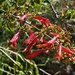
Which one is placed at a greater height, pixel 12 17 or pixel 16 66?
pixel 12 17

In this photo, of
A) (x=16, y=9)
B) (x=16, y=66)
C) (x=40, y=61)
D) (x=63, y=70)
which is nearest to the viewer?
(x=16, y=9)

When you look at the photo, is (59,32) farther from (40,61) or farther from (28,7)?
(40,61)

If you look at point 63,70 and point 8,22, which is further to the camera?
point 63,70

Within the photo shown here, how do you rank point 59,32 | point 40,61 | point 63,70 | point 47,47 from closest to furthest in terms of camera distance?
point 47,47, point 59,32, point 40,61, point 63,70

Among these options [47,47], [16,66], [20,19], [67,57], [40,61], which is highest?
[20,19]

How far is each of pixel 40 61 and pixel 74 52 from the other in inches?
131

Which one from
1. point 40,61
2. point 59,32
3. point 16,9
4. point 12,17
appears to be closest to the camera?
point 59,32

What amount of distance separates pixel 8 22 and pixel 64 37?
1.50 feet

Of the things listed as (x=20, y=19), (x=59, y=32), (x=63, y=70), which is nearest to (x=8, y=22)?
(x=20, y=19)

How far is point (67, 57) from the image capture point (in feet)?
6.51

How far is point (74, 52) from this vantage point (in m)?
1.93

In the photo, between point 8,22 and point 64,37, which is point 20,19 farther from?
point 64,37

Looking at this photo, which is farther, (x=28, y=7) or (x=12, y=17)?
(x=28, y=7)

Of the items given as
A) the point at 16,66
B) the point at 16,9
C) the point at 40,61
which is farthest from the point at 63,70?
the point at 16,9
